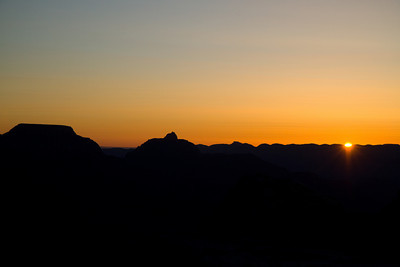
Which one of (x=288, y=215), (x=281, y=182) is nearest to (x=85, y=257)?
(x=288, y=215)

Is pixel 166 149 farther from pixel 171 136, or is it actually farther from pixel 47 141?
pixel 47 141

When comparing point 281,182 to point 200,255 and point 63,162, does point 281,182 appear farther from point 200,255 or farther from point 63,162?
point 63,162

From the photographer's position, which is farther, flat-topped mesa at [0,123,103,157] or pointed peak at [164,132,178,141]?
pointed peak at [164,132,178,141]

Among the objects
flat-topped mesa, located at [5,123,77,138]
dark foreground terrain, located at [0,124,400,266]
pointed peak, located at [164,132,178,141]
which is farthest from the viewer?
pointed peak, located at [164,132,178,141]

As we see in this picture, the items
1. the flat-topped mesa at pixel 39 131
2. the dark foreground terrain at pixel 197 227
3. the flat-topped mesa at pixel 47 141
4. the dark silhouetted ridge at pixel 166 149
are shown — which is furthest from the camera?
the dark silhouetted ridge at pixel 166 149

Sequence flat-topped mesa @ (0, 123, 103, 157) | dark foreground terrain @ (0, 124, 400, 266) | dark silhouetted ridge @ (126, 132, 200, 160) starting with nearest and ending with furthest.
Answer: dark foreground terrain @ (0, 124, 400, 266) < flat-topped mesa @ (0, 123, 103, 157) < dark silhouetted ridge @ (126, 132, 200, 160)

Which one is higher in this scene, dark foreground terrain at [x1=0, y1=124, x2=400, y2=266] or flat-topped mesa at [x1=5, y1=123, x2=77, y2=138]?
flat-topped mesa at [x1=5, y1=123, x2=77, y2=138]

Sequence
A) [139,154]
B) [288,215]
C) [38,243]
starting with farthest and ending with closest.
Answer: [139,154] < [288,215] < [38,243]

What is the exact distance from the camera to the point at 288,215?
5584cm

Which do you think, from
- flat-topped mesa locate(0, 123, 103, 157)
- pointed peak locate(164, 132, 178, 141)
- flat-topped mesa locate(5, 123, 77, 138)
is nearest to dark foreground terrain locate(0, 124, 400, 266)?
flat-topped mesa locate(0, 123, 103, 157)

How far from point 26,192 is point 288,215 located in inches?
1278

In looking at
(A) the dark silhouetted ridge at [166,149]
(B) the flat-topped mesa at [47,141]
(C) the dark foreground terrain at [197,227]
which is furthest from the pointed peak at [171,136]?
(C) the dark foreground terrain at [197,227]

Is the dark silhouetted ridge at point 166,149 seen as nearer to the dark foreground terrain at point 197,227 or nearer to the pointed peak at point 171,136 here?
the pointed peak at point 171,136

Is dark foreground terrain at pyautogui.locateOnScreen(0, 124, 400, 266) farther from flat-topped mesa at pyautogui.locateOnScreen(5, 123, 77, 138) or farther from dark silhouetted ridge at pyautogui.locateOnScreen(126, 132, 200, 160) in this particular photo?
dark silhouetted ridge at pyautogui.locateOnScreen(126, 132, 200, 160)
